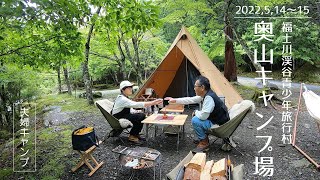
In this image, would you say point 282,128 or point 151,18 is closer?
point 151,18

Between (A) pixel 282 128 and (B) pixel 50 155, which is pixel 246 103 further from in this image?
(B) pixel 50 155

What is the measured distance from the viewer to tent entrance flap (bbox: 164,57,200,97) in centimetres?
802

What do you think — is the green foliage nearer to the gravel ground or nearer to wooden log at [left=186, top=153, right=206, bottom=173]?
the gravel ground

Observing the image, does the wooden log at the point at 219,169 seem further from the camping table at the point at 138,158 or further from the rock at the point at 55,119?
the rock at the point at 55,119

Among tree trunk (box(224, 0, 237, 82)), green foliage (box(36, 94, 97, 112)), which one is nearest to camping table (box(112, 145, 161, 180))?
green foliage (box(36, 94, 97, 112))

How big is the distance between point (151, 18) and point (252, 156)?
2776mm

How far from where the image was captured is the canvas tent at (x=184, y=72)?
22.2 ft

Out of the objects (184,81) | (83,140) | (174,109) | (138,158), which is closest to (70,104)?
(184,81)

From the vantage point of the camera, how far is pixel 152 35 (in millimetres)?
12820

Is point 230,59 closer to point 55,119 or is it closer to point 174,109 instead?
point 174,109

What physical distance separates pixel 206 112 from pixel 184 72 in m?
4.20

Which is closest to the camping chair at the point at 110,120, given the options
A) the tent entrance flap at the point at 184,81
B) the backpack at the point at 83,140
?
the backpack at the point at 83,140

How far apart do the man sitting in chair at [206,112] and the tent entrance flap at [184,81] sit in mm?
3763

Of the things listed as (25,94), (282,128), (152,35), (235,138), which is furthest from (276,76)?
(25,94)
